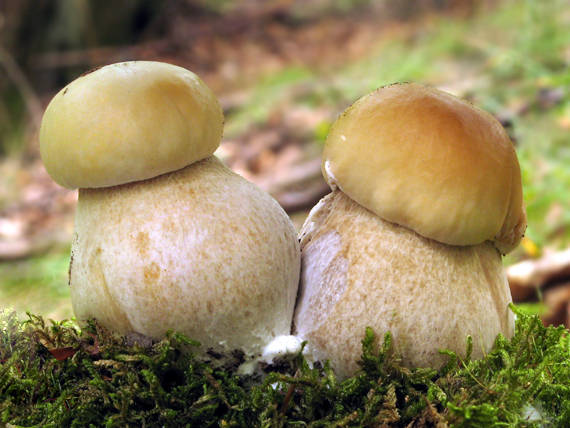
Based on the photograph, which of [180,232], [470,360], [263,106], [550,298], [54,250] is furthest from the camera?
[263,106]

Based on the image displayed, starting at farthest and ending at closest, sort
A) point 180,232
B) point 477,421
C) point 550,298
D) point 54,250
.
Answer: point 54,250 → point 550,298 → point 180,232 → point 477,421

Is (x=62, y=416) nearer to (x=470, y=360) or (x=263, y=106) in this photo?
(x=470, y=360)

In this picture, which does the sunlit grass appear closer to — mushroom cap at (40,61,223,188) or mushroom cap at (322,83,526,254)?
mushroom cap at (40,61,223,188)

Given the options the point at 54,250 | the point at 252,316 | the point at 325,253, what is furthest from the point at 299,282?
the point at 54,250

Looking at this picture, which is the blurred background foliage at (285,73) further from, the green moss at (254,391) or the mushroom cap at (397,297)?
the mushroom cap at (397,297)

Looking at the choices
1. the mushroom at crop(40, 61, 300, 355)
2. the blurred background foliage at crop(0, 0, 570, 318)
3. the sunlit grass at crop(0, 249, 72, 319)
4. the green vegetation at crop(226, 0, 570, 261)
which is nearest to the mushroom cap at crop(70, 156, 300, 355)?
the mushroom at crop(40, 61, 300, 355)

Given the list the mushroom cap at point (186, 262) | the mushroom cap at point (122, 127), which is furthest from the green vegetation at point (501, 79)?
the mushroom cap at point (122, 127)

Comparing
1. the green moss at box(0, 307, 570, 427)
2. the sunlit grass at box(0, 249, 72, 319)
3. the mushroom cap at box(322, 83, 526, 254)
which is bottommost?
the sunlit grass at box(0, 249, 72, 319)

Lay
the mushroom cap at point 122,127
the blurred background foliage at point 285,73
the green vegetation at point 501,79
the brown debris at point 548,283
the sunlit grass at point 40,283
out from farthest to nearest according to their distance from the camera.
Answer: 1. the blurred background foliage at point 285,73
2. the green vegetation at point 501,79
3. the brown debris at point 548,283
4. the sunlit grass at point 40,283
5. the mushroom cap at point 122,127
